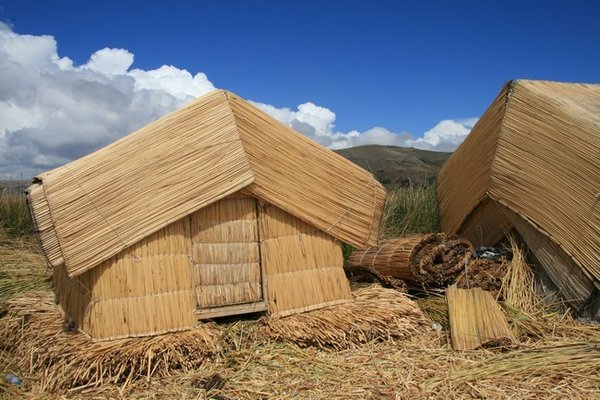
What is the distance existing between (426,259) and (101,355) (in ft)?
9.79

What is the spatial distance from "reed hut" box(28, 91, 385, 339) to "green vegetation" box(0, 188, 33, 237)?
13.9 feet

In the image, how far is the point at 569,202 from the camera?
4965mm

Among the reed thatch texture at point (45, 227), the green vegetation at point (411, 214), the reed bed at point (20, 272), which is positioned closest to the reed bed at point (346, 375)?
the reed thatch texture at point (45, 227)

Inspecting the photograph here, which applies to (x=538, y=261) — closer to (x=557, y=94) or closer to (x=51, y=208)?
(x=557, y=94)

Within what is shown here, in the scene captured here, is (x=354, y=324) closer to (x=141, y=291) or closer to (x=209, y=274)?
(x=209, y=274)

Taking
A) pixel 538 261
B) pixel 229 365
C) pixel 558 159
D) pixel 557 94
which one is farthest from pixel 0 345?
pixel 557 94

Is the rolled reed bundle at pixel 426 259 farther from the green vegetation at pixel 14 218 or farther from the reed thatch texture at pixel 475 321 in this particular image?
the green vegetation at pixel 14 218

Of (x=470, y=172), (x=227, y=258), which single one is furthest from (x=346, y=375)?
(x=470, y=172)

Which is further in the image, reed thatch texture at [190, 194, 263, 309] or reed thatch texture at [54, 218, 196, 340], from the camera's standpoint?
reed thatch texture at [190, 194, 263, 309]

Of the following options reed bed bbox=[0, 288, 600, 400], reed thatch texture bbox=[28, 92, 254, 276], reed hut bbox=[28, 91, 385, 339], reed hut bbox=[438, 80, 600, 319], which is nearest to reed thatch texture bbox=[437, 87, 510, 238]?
reed hut bbox=[438, 80, 600, 319]

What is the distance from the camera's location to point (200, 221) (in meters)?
Result: 4.31

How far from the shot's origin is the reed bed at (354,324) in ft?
14.4

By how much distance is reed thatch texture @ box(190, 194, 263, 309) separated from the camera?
4.32 m

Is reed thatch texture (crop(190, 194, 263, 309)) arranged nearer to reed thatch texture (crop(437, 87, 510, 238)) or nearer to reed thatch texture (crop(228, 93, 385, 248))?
reed thatch texture (crop(228, 93, 385, 248))
